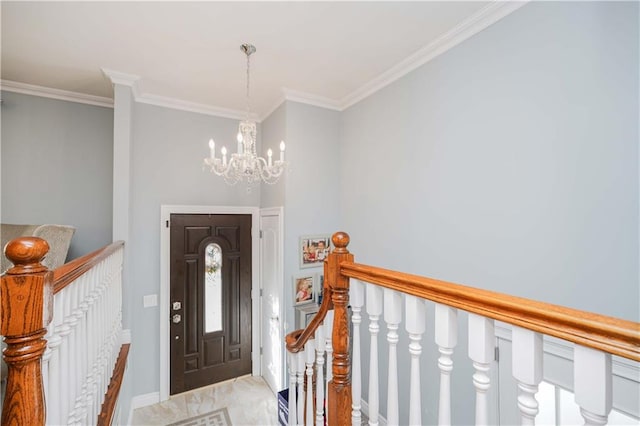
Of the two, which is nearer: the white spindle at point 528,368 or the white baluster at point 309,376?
the white spindle at point 528,368

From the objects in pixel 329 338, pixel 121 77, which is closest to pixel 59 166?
pixel 121 77

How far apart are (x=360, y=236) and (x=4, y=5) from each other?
10.5 ft

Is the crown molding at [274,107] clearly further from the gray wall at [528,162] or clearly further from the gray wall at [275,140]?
the gray wall at [528,162]

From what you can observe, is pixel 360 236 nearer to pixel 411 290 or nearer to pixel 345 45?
pixel 345 45

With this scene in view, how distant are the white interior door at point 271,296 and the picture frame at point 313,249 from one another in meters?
0.24

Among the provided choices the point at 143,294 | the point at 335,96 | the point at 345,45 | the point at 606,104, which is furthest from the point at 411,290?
the point at 143,294

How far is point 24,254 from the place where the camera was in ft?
2.20

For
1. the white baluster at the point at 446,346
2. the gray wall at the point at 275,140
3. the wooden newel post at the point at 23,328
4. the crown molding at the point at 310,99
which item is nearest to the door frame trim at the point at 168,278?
the gray wall at the point at 275,140

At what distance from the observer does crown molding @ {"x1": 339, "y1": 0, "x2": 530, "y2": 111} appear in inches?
73.4

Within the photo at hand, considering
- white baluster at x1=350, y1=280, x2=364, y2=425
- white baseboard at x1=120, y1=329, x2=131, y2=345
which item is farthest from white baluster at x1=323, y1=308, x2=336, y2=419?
white baseboard at x1=120, y1=329, x2=131, y2=345

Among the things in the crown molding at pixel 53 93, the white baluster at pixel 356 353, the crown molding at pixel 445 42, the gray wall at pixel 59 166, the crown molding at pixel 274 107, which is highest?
the crown molding at pixel 445 42

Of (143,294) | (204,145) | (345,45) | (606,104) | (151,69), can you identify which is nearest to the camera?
(606,104)

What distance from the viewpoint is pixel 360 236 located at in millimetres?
3148

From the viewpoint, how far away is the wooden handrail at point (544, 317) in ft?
1.61
